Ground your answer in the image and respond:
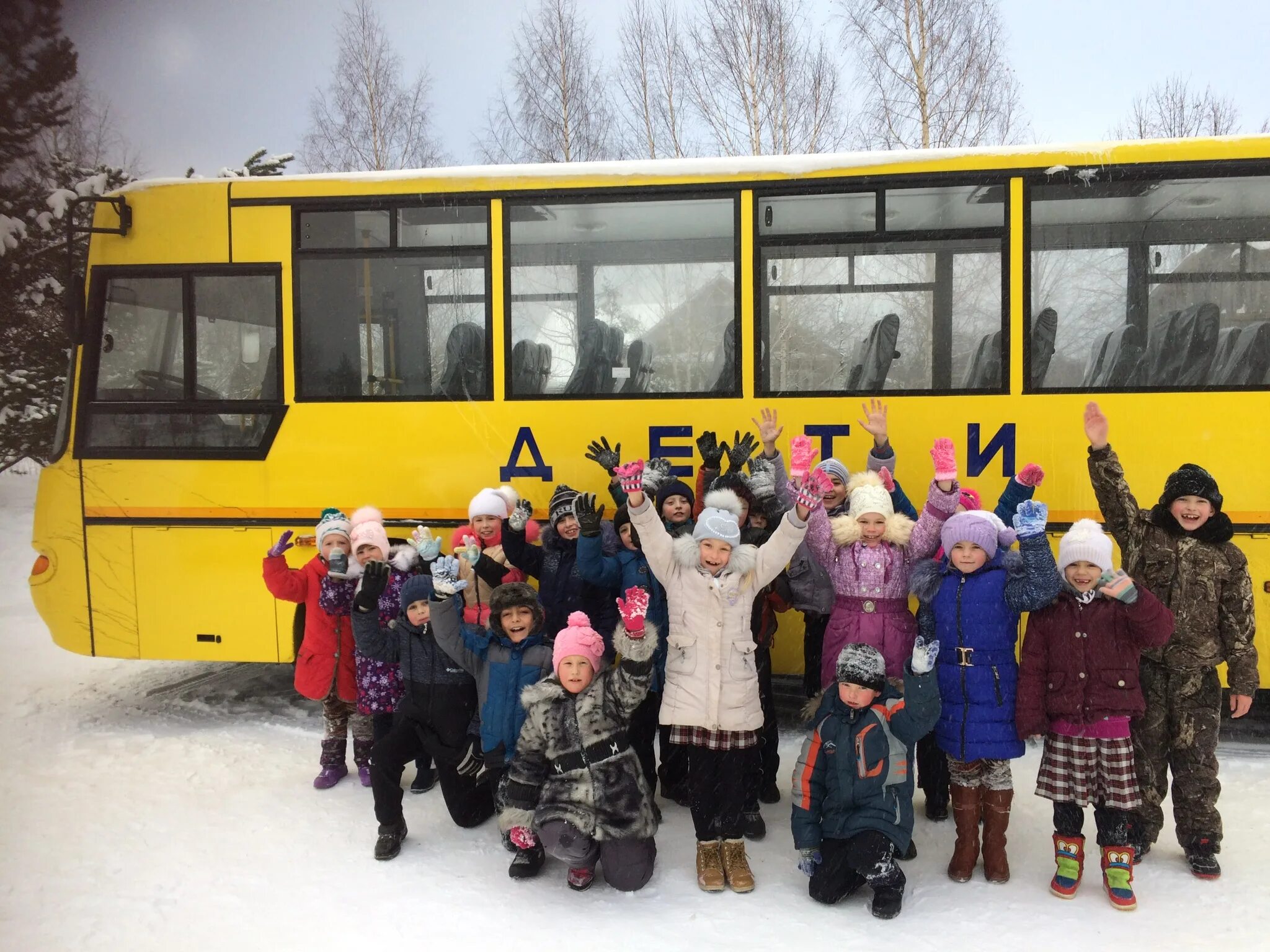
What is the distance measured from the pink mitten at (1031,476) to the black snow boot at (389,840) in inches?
128

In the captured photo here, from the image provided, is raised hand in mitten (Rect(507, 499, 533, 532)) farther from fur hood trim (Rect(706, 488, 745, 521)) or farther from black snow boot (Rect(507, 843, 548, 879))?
black snow boot (Rect(507, 843, 548, 879))

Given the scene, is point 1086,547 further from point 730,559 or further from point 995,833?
point 730,559

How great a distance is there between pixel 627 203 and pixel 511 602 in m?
2.61

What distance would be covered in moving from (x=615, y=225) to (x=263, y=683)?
4460mm

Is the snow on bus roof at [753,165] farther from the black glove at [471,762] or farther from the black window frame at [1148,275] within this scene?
the black glove at [471,762]

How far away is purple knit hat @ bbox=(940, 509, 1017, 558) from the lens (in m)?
3.46

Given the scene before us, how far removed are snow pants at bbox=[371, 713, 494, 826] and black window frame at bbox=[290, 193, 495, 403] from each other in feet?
6.81

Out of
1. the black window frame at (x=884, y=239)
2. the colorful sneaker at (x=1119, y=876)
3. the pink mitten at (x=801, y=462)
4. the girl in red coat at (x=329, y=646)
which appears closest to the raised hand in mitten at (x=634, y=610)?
the pink mitten at (x=801, y=462)

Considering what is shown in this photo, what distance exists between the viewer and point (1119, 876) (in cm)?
335

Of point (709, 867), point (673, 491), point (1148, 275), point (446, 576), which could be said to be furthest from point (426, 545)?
point (1148, 275)

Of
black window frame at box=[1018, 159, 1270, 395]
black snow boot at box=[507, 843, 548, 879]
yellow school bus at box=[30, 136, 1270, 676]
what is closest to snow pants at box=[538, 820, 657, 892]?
black snow boot at box=[507, 843, 548, 879]

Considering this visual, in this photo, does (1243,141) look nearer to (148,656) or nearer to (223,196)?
(223,196)

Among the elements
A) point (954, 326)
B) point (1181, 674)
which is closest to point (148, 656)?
point (954, 326)

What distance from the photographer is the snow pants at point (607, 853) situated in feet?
11.4
